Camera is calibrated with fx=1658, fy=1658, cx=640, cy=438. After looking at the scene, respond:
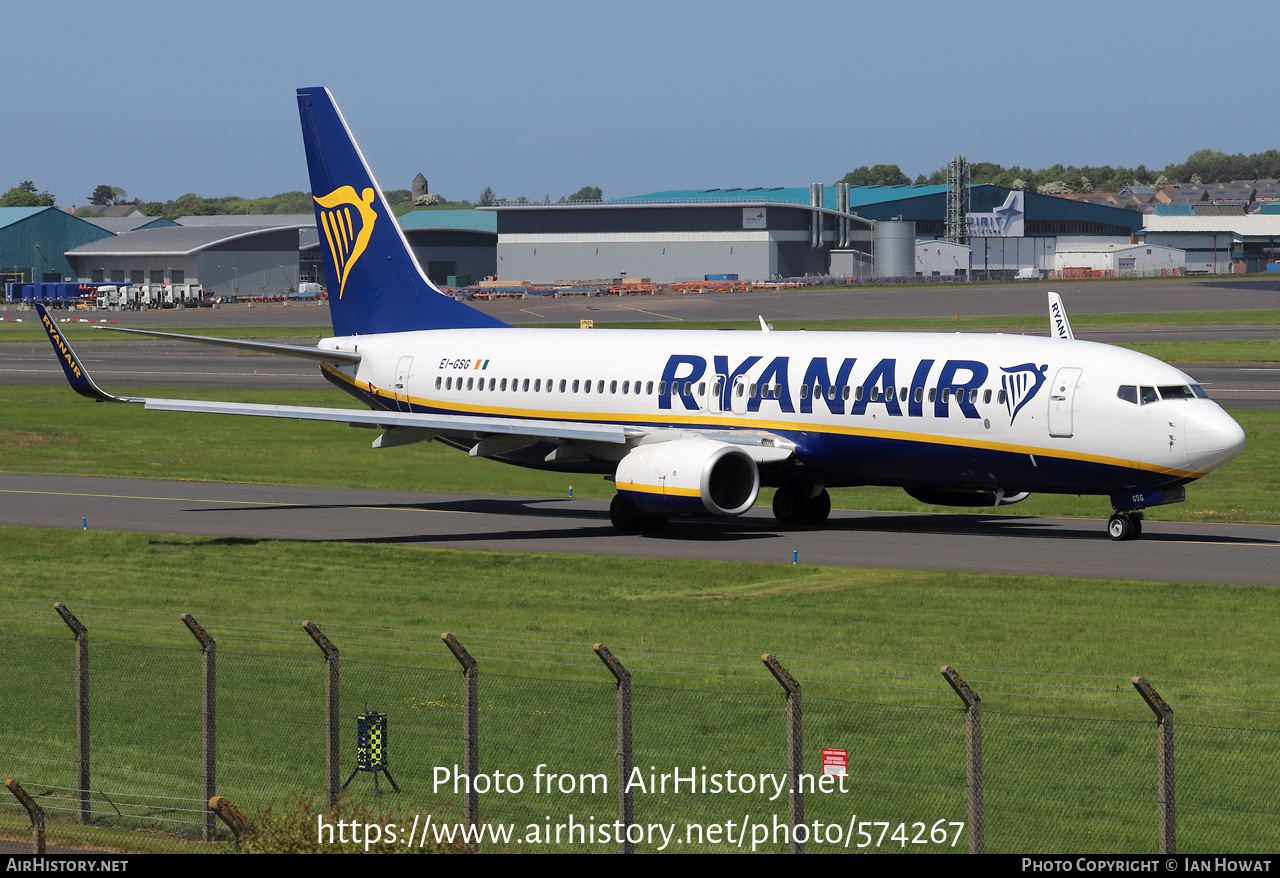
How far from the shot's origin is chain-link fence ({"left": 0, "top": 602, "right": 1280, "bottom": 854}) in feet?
50.3

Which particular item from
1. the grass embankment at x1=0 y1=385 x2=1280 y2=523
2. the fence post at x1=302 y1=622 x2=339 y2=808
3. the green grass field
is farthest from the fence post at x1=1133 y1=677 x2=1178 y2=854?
the grass embankment at x1=0 y1=385 x2=1280 y2=523

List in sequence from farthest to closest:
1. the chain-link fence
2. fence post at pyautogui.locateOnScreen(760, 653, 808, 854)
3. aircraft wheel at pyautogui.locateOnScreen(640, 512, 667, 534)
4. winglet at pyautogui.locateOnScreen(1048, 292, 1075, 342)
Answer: winglet at pyautogui.locateOnScreen(1048, 292, 1075, 342) < aircraft wheel at pyautogui.locateOnScreen(640, 512, 667, 534) < the chain-link fence < fence post at pyautogui.locateOnScreen(760, 653, 808, 854)

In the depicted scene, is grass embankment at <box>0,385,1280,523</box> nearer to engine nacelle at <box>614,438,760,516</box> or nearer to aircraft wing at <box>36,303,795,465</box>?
aircraft wing at <box>36,303,795,465</box>

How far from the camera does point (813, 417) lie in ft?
125

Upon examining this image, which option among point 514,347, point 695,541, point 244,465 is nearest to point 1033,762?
point 695,541

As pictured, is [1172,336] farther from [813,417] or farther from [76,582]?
[76,582]

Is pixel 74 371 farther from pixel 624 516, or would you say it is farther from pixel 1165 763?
pixel 1165 763

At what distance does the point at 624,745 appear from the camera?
14164mm

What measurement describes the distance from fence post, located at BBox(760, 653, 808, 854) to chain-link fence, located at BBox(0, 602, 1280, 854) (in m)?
0.03

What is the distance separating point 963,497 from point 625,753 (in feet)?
86.5

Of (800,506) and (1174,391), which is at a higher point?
(1174,391)

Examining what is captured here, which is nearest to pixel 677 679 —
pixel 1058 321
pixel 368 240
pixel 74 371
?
pixel 74 371

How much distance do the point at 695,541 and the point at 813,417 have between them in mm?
3949

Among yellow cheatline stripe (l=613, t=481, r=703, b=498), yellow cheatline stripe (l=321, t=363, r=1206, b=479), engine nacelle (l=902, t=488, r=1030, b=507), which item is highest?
yellow cheatline stripe (l=321, t=363, r=1206, b=479)
